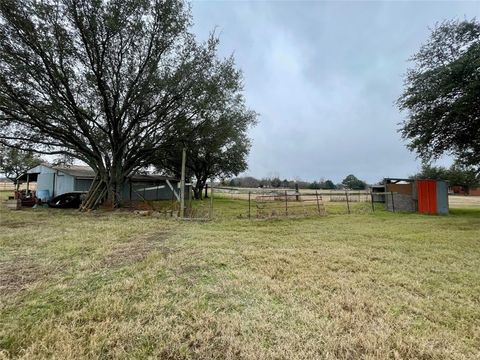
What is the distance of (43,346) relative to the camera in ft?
8.28

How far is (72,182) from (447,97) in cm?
2514

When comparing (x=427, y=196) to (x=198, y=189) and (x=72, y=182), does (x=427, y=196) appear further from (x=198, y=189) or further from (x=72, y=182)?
(x=72, y=182)

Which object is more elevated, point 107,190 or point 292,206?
point 107,190

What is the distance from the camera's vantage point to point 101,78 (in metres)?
14.1

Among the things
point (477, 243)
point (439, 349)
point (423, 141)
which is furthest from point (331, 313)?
point (423, 141)

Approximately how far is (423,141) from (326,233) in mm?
10679

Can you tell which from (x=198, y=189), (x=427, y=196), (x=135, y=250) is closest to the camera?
(x=135, y=250)

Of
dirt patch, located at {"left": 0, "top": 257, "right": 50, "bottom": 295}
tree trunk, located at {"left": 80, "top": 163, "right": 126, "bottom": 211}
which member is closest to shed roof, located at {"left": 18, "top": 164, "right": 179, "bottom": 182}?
tree trunk, located at {"left": 80, "top": 163, "right": 126, "bottom": 211}

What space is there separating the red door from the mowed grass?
1192cm

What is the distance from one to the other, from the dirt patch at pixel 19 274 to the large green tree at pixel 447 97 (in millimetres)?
16636

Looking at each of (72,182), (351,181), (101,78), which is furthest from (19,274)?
(351,181)

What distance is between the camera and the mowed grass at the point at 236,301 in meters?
2.60

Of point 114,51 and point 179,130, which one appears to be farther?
point 179,130

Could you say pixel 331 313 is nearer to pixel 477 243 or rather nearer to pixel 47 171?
pixel 477 243
